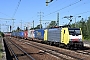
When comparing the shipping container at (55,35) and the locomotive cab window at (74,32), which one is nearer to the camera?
the locomotive cab window at (74,32)

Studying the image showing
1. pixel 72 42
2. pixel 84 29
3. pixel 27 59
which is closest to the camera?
pixel 27 59

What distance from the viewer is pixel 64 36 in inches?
1241

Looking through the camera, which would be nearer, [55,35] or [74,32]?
[74,32]

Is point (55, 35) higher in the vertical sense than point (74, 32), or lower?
lower

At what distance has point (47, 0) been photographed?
2091 cm

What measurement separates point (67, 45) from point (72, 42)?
1308 mm

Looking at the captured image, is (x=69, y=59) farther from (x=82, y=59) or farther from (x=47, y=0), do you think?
(x=47, y=0)

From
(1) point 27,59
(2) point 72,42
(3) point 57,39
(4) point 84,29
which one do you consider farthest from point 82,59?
(4) point 84,29

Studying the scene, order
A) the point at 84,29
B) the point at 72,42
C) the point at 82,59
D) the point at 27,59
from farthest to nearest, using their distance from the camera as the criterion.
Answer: the point at 84,29, the point at 72,42, the point at 27,59, the point at 82,59

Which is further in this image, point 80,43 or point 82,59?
point 80,43

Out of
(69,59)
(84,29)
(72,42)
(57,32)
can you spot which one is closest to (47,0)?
(69,59)

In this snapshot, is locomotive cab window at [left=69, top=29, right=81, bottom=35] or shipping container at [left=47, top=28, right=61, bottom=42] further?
shipping container at [left=47, top=28, right=61, bottom=42]

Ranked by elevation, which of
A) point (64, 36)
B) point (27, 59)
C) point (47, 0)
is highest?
point (47, 0)

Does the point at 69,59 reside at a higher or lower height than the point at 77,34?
lower
